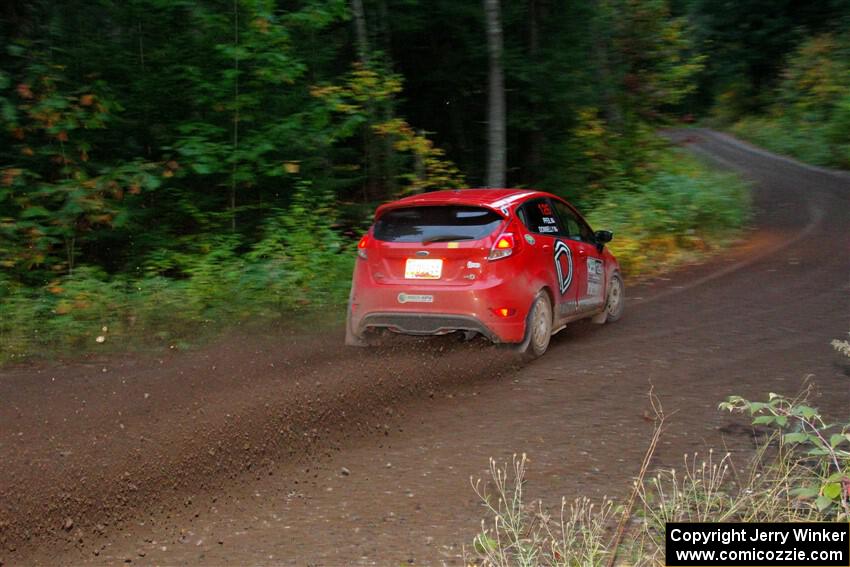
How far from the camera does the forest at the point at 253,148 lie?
11258mm

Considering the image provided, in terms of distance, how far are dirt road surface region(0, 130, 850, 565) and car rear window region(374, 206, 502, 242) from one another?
3.83ft

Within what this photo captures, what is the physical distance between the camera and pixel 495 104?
1638 cm

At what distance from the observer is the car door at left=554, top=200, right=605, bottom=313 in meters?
10.1

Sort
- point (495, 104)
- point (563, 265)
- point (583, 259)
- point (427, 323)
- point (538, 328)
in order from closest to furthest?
1. point (427, 323)
2. point (538, 328)
3. point (563, 265)
4. point (583, 259)
5. point (495, 104)

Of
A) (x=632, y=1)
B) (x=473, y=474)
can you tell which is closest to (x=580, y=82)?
(x=632, y=1)

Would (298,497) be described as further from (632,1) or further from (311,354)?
(632,1)

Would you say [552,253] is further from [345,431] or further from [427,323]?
[345,431]

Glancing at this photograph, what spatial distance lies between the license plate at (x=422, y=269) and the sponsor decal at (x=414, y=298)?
175 millimetres

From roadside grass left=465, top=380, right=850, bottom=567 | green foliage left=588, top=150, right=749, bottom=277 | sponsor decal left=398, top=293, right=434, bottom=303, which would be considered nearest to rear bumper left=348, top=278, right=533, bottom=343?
sponsor decal left=398, top=293, right=434, bottom=303

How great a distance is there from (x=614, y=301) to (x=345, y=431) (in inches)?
212

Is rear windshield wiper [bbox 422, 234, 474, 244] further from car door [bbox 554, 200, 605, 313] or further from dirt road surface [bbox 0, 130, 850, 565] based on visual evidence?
car door [bbox 554, 200, 605, 313]

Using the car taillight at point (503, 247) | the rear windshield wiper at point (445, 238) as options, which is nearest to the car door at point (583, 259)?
the car taillight at point (503, 247)

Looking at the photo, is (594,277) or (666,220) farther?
(666,220)

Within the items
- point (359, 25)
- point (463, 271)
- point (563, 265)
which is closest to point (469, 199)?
point (463, 271)
